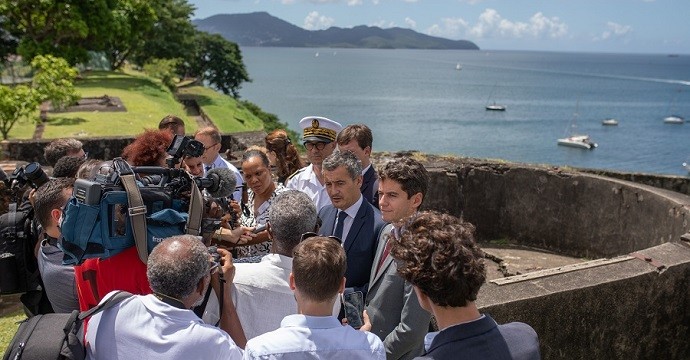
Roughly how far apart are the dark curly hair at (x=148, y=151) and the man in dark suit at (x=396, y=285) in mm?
1408

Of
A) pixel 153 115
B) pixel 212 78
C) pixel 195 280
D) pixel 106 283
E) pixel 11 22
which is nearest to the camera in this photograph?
pixel 195 280

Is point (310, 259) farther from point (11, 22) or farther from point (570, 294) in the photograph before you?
point (11, 22)

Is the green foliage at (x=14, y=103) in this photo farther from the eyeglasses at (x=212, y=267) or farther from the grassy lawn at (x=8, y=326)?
the eyeglasses at (x=212, y=267)

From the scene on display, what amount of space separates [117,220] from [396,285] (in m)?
1.47

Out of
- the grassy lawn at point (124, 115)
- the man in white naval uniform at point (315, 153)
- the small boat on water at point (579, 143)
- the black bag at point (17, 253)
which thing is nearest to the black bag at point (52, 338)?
the black bag at point (17, 253)

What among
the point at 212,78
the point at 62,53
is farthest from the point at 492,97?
the point at 62,53

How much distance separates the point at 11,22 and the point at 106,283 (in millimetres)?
30181

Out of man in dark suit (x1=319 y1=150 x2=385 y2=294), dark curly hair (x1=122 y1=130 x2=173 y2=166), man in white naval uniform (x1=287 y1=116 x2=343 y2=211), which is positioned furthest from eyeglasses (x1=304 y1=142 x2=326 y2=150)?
dark curly hair (x1=122 y1=130 x2=173 y2=166)

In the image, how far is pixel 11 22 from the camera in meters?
29.1

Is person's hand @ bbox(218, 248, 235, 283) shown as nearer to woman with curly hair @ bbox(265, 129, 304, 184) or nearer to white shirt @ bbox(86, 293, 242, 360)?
white shirt @ bbox(86, 293, 242, 360)

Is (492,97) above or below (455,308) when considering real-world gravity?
below

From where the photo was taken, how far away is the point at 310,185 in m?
5.57

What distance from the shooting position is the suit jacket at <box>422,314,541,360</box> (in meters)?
2.49

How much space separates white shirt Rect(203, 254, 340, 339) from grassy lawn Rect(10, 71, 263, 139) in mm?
7063
